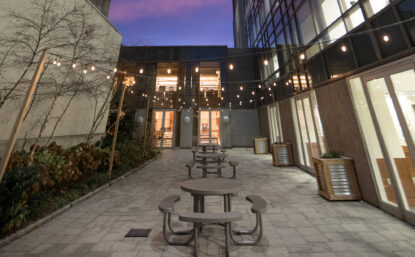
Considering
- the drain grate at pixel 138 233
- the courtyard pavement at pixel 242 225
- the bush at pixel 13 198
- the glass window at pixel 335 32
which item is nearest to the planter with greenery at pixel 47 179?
the bush at pixel 13 198

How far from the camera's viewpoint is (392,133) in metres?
2.39

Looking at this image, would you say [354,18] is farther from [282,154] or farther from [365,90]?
[282,154]

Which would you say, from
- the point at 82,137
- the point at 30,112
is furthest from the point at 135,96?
the point at 30,112

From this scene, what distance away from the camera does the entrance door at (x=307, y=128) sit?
4.23m

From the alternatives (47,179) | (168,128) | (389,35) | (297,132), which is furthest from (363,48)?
(168,128)

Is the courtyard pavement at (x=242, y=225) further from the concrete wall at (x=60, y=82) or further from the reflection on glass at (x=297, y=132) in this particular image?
the concrete wall at (x=60, y=82)

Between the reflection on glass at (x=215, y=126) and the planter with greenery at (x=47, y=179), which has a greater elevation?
the reflection on glass at (x=215, y=126)

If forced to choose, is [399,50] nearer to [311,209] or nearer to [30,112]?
[311,209]

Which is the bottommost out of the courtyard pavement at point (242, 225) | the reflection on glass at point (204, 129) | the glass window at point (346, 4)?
the courtyard pavement at point (242, 225)

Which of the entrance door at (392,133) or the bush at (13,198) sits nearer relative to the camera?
the bush at (13,198)

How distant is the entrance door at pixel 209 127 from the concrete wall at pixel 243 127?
1.14m

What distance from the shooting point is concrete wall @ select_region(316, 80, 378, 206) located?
2695 mm

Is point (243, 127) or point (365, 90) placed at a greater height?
point (243, 127)

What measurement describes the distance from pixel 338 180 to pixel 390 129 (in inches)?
47.8
